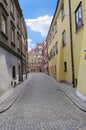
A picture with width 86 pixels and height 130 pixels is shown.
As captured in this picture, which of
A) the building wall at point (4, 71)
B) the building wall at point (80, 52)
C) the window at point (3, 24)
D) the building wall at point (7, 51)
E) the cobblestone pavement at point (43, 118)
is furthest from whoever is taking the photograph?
the window at point (3, 24)

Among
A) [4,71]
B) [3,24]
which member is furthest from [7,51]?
[4,71]

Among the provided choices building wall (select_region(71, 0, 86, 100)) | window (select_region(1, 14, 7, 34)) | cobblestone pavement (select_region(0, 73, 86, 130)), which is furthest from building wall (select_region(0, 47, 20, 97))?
building wall (select_region(71, 0, 86, 100))

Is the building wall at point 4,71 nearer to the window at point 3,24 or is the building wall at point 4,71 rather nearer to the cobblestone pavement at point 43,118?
the window at point 3,24

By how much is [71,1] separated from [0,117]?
1220 centimetres

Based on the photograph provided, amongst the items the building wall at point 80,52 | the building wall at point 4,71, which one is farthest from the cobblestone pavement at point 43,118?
the building wall at point 4,71

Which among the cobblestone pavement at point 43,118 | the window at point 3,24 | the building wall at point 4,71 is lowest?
the cobblestone pavement at point 43,118

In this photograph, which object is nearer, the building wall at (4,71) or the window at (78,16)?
the building wall at (4,71)

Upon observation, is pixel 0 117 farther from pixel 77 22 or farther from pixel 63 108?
pixel 77 22

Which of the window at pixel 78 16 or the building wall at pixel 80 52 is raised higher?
the window at pixel 78 16

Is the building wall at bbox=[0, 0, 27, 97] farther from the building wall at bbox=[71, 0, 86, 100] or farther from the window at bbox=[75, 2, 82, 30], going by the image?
the window at bbox=[75, 2, 82, 30]

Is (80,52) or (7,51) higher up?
(7,51)

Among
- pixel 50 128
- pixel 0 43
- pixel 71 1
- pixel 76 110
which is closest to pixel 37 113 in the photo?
pixel 76 110

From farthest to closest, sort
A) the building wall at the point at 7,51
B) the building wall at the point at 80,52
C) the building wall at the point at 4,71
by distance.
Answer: the building wall at the point at 7,51, the building wall at the point at 4,71, the building wall at the point at 80,52

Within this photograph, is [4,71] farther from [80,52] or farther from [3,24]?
[80,52]
